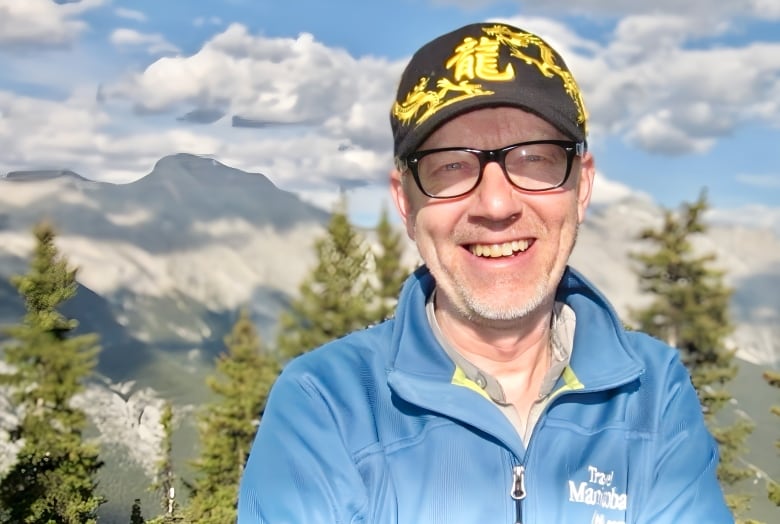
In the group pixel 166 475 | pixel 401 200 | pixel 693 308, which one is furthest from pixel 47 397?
pixel 401 200

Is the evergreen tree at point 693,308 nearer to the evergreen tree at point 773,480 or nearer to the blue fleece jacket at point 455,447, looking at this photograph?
the evergreen tree at point 773,480

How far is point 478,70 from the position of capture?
2.43m

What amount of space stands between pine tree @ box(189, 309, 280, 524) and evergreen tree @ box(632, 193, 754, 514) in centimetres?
1605

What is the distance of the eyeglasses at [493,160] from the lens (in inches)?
99.0

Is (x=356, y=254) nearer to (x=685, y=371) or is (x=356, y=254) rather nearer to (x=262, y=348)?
(x=262, y=348)

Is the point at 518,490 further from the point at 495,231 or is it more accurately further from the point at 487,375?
the point at 495,231

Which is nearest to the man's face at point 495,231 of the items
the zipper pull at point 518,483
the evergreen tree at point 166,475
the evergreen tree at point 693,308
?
the zipper pull at point 518,483

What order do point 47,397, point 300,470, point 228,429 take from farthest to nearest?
point 228,429, point 47,397, point 300,470

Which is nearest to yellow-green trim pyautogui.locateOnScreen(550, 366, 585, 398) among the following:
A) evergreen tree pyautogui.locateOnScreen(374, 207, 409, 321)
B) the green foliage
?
evergreen tree pyautogui.locateOnScreen(374, 207, 409, 321)

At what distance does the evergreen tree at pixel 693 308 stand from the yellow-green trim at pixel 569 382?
2722cm

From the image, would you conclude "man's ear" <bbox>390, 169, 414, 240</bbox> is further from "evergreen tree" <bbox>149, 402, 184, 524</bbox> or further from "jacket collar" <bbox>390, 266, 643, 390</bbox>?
"evergreen tree" <bbox>149, 402, 184, 524</bbox>

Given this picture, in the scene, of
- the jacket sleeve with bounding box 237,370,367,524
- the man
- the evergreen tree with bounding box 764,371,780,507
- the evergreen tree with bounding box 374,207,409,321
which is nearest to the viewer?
the jacket sleeve with bounding box 237,370,367,524

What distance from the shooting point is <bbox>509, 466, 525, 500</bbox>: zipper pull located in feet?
7.43

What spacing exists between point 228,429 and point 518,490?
106 feet
